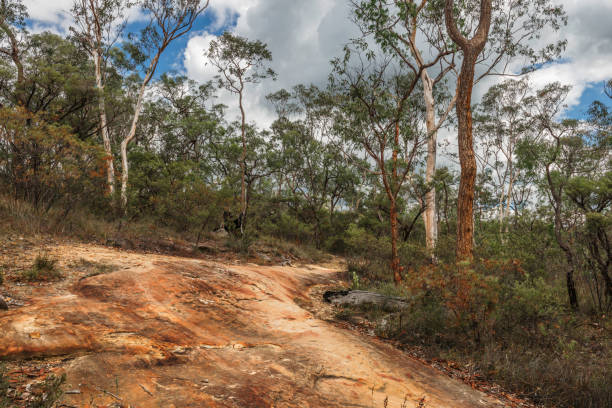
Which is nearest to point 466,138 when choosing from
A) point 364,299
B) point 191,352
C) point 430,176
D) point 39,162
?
point 364,299

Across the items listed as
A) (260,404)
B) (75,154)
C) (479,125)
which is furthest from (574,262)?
(479,125)

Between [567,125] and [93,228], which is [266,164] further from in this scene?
[567,125]

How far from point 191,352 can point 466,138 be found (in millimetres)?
6821

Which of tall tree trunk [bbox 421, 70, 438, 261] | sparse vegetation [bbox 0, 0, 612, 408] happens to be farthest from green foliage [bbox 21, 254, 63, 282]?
tall tree trunk [bbox 421, 70, 438, 261]

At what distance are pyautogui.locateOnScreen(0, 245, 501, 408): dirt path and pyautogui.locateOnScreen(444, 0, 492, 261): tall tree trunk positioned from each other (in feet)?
12.2

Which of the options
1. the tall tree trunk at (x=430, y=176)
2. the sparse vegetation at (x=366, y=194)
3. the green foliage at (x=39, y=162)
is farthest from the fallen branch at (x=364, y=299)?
the green foliage at (x=39, y=162)

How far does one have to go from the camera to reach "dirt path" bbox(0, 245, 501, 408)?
2.41 m

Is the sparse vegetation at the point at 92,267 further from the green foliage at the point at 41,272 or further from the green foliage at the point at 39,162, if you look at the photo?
the green foliage at the point at 39,162

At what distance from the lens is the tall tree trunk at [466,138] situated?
22.2ft

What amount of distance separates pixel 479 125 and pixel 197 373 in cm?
2738

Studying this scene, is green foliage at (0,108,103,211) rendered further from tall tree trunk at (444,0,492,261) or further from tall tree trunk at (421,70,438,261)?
tall tree trunk at (421,70,438,261)

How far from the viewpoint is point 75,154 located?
896 cm

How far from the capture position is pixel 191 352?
10.3 feet

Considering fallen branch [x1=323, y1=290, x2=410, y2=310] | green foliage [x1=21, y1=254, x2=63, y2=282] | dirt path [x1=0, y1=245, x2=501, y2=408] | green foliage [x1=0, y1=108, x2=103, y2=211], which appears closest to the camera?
dirt path [x1=0, y1=245, x2=501, y2=408]
